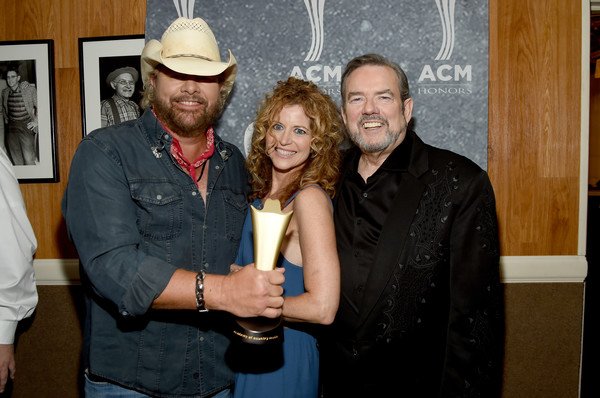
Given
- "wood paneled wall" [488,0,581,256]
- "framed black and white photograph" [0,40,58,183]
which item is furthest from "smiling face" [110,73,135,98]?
"wood paneled wall" [488,0,581,256]

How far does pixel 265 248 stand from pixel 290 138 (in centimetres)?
74

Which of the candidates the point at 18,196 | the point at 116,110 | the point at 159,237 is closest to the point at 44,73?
the point at 116,110

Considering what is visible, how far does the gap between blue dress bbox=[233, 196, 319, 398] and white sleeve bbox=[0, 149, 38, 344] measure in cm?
101

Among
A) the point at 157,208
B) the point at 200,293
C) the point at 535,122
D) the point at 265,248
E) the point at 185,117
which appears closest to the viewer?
the point at 265,248

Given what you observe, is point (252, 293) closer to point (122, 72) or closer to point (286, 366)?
point (286, 366)

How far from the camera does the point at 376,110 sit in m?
1.75

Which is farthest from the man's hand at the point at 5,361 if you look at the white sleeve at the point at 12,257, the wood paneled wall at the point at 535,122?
the wood paneled wall at the point at 535,122

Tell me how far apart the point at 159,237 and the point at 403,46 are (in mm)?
1631

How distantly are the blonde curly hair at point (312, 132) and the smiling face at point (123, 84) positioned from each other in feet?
3.57

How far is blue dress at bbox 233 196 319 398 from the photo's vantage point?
1603mm

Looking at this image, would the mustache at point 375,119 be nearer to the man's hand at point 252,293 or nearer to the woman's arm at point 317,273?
the woman's arm at point 317,273

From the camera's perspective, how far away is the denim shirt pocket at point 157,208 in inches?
62.3

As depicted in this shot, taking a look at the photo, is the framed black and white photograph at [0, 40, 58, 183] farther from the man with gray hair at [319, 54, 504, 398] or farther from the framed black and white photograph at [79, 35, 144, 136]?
the man with gray hair at [319, 54, 504, 398]

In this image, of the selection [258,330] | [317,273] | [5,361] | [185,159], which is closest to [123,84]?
[185,159]
